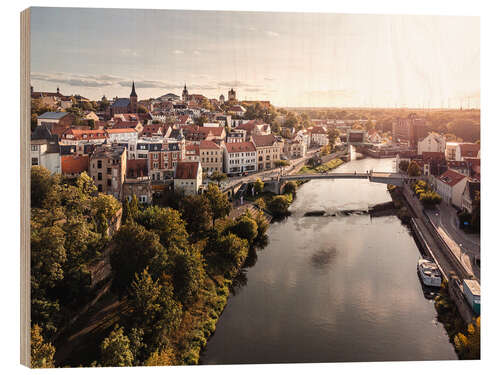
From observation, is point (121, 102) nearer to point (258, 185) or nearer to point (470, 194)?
point (258, 185)

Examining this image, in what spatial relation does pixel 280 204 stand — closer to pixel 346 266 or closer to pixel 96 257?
pixel 346 266

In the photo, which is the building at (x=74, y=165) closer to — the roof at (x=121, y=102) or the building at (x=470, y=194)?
the roof at (x=121, y=102)

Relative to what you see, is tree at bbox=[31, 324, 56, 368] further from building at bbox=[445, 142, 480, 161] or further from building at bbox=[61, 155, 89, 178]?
building at bbox=[445, 142, 480, 161]

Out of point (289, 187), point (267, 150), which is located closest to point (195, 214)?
point (267, 150)

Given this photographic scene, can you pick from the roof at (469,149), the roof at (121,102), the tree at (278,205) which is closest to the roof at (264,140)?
the tree at (278,205)

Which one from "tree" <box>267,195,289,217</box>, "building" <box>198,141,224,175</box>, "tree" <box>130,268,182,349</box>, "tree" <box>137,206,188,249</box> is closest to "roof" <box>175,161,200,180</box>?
"building" <box>198,141,224,175</box>
